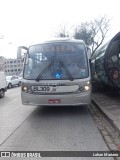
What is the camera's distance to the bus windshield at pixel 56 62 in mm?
9703

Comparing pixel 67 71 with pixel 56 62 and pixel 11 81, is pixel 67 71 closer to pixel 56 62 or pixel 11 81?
pixel 56 62

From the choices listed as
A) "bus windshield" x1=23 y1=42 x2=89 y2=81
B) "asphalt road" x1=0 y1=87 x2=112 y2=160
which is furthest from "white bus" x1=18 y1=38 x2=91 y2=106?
"asphalt road" x1=0 y1=87 x2=112 y2=160

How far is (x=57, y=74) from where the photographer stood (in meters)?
9.70

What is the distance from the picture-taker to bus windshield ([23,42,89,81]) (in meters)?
9.70

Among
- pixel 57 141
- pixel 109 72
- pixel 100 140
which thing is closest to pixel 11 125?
pixel 57 141

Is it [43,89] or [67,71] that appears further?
[67,71]

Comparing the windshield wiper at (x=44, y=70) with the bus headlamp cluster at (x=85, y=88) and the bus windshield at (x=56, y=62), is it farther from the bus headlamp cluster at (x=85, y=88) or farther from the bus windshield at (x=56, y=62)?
the bus headlamp cluster at (x=85, y=88)

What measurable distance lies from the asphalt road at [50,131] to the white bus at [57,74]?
651 millimetres

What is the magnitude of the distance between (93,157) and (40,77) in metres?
4.87

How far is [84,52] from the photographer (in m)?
10.2

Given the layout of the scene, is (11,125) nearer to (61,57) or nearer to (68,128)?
(68,128)

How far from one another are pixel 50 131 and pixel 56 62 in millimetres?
3257

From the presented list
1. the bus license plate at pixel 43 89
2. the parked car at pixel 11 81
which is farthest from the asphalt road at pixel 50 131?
the parked car at pixel 11 81

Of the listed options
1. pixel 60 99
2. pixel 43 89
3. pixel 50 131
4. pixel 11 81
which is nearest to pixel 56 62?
pixel 43 89
